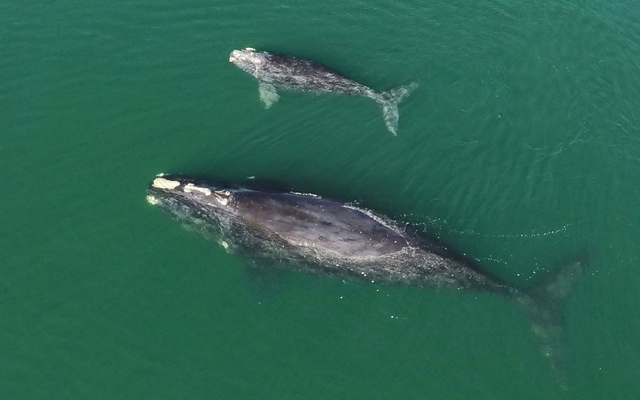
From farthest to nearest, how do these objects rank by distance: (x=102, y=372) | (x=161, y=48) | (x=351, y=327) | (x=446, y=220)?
1. (x=161, y=48)
2. (x=446, y=220)
3. (x=351, y=327)
4. (x=102, y=372)

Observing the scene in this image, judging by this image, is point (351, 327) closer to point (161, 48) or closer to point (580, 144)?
point (580, 144)

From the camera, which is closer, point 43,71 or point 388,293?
point 388,293

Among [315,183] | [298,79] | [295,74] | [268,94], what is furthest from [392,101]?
[315,183]

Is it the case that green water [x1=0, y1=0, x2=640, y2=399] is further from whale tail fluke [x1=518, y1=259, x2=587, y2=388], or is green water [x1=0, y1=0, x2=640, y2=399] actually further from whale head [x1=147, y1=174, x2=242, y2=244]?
whale head [x1=147, y1=174, x2=242, y2=244]

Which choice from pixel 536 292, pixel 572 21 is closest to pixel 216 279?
pixel 536 292

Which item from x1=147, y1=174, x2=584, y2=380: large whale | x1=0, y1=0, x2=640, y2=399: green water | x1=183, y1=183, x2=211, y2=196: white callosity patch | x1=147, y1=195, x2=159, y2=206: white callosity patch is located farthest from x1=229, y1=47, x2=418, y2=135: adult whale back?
x1=147, y1=195, x2=159, y2=206: white callosity patch

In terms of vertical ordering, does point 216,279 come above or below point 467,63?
below

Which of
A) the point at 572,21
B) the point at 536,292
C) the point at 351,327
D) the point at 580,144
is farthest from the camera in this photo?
the point at 572,21

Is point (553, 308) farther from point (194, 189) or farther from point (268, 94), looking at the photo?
point (268, 94)
